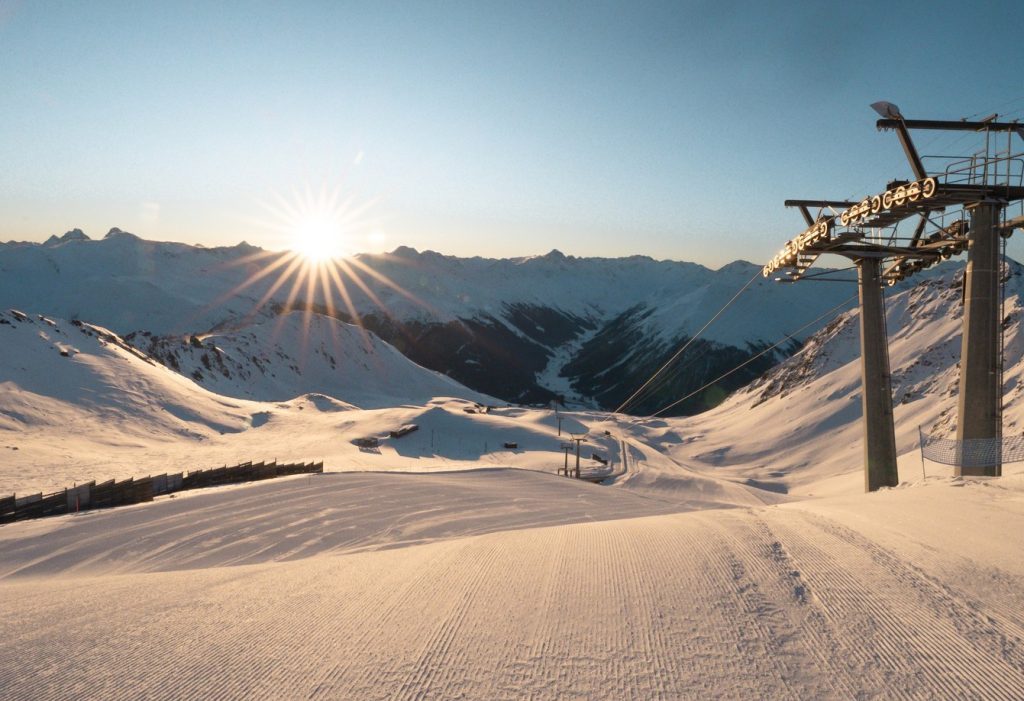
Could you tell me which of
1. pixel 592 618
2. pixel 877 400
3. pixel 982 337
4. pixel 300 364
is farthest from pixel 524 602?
pixel 300 364

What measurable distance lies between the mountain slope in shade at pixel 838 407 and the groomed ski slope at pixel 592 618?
32874 mm

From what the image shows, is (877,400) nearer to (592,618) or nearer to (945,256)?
(945,256)

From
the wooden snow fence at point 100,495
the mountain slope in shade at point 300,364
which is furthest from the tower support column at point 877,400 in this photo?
the mountain slope in shade at point 300,364

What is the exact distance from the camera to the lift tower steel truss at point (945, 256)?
1380 cm

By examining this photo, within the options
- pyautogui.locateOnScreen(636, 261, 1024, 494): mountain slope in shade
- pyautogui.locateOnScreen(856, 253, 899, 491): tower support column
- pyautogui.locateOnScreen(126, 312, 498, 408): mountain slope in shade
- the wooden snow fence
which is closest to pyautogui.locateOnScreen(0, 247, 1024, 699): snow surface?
the wooden snow fence

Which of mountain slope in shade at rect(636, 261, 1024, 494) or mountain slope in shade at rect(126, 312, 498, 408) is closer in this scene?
mountain slope in shade at rect(636, 261, 1024, 494)

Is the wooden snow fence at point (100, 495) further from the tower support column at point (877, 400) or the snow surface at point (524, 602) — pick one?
the tower support column at point (877, 400)

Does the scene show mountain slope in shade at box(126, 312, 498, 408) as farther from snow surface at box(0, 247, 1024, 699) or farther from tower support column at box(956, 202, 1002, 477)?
tower support column at box(956, 202, 1002, 477)

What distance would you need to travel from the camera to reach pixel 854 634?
5.03m

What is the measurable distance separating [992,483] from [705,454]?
2733 inches

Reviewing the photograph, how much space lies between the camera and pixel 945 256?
1789 centimetres

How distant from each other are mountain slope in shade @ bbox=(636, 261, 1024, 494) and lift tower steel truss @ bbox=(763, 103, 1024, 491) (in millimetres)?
19519

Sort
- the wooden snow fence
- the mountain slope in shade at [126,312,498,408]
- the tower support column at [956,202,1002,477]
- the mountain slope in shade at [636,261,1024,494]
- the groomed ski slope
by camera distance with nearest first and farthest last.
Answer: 1. the groomed ski slope
2. the tower support column at [956,202,1002,477]
3. the wooden snow fence
4. the mountain slope in shade at [636,261,1024,494]
5. the mountain slope in shade at [126,312,498,408]

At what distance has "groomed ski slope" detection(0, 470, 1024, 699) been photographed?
4.52 m
